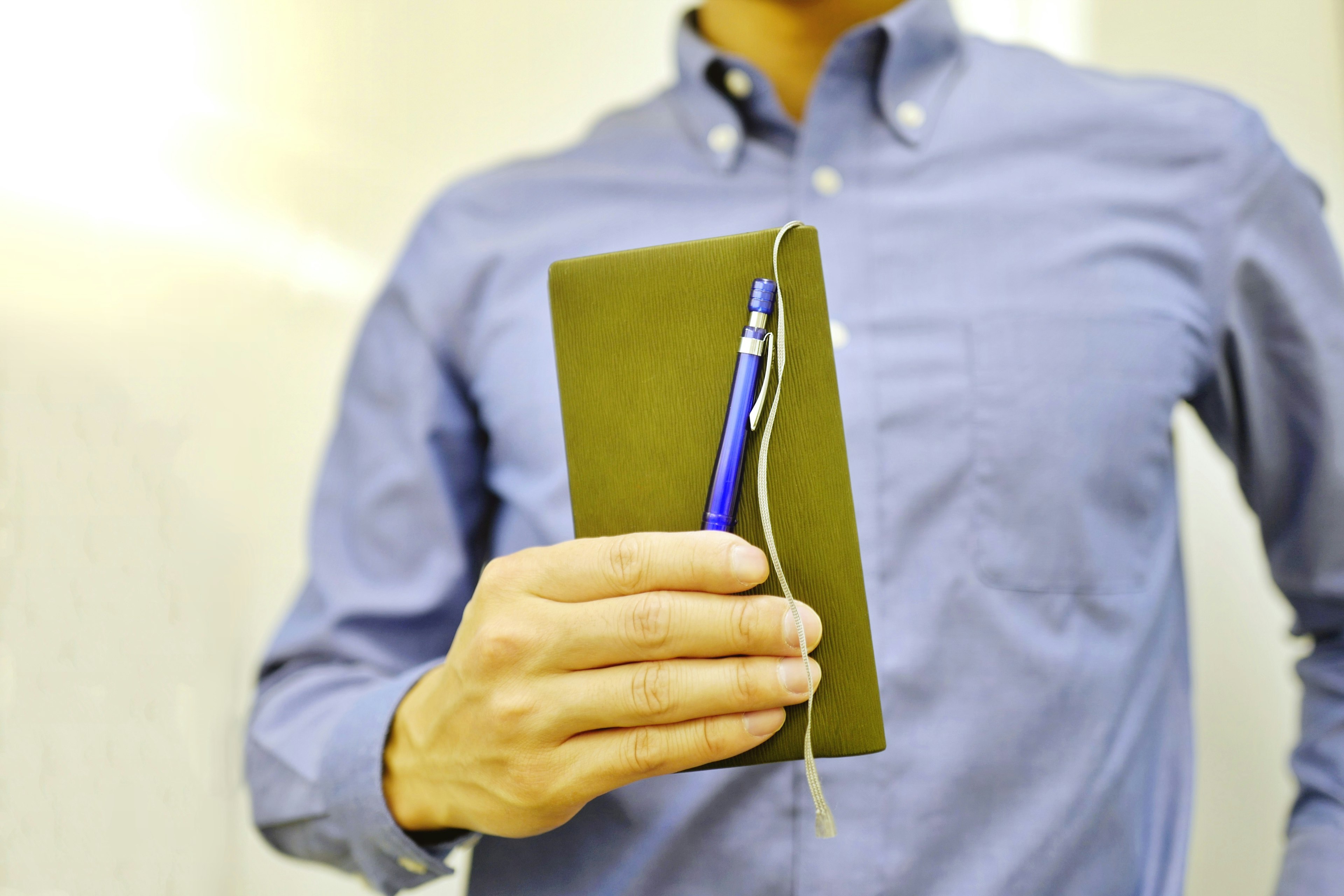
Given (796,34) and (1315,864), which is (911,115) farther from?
(1315,864)

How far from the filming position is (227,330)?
81 cm

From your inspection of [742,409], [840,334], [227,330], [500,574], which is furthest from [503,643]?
[227,330]

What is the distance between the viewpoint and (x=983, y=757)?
0.49 metres

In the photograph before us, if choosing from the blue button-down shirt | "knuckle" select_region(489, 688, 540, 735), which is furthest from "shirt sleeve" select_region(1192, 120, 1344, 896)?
"knuckle" select_region(489, 688, 540, 735)

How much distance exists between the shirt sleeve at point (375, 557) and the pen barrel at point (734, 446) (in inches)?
12.1

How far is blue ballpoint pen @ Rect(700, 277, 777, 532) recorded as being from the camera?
1.11 feet

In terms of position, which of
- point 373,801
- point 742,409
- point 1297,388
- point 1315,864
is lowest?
point 1315,864

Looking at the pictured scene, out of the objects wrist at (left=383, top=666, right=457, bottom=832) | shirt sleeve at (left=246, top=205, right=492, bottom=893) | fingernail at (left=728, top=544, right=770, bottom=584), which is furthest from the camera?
shirt sleeve at (left=246, top=205, right=492, bottom=893)

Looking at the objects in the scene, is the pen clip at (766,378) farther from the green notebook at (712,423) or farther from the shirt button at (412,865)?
the shirt button at (412,865)

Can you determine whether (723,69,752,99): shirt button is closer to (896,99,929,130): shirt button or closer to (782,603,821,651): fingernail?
(896,99,929,130): shirt button

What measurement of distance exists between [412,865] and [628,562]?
0.27 meters

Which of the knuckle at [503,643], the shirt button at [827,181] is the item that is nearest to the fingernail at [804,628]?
the knuckle at [503,643]

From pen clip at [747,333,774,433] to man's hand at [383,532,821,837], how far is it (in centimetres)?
5

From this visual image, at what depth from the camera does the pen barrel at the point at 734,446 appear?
340 millimetres
